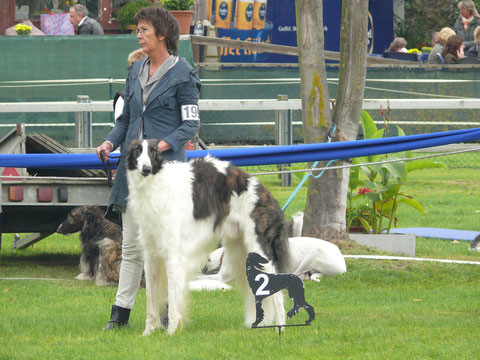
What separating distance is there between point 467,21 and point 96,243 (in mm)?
12685

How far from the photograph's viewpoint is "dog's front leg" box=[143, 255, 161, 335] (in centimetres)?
595

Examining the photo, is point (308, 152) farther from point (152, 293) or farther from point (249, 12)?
point (249, 12)

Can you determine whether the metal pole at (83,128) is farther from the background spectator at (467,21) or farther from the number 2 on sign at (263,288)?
the background spectator at (467,21)

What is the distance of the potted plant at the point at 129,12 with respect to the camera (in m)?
17.9

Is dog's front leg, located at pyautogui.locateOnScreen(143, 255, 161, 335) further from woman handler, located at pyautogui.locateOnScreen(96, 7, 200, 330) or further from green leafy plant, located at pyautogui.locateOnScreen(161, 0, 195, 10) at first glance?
green leafy plant, located at pyautogui.locateOnScreen(161, 0, 195, 10)

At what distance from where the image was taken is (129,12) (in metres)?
17.9

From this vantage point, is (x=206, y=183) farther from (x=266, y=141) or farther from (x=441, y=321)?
(x=266, y=141)

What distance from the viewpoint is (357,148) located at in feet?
23.8

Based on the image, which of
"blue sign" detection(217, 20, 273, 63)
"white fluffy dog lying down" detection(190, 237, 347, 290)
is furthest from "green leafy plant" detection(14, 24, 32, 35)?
"white fluffy dog lying down" detection(190, 237, 347, 290)

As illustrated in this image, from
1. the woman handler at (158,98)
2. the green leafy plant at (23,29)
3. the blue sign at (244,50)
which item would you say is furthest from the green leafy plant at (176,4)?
the woman handler at (158,98)

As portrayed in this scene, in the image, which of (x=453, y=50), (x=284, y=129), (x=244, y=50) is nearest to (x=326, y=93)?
(x=284, y=129)

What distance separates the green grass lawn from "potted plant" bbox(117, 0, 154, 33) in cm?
881

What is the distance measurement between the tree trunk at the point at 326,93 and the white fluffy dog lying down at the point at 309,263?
0.67m

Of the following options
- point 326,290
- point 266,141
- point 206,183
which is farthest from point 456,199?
point 206,183
